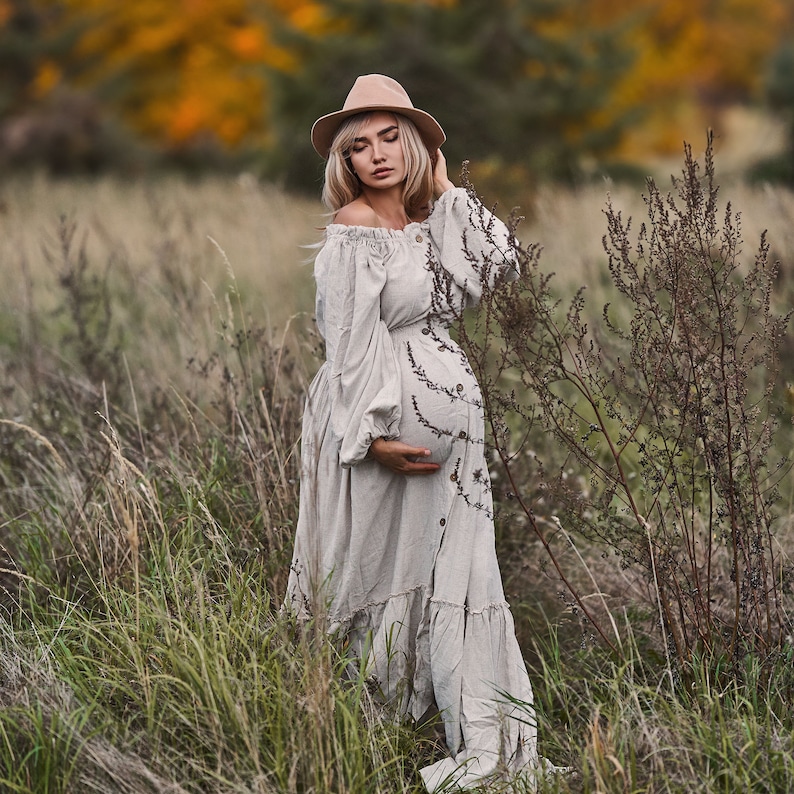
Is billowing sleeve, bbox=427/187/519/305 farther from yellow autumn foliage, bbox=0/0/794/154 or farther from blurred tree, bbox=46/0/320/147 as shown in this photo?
blurred tree, bbox=46/0/320/147

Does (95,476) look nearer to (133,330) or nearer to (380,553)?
(380,553)

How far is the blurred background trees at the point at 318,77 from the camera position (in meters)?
14.1

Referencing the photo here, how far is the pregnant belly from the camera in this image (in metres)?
2.86

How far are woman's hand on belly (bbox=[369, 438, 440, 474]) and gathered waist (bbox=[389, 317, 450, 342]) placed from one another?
0.33m

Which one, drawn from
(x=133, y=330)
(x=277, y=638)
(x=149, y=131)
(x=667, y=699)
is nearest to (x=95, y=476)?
(x=277, y=638)

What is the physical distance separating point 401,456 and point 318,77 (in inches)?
507

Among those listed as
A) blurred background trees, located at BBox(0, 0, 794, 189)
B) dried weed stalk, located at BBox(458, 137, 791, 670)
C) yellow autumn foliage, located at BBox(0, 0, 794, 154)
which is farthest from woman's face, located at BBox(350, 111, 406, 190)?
yellow autumn foliage, located at BBox(0, 0, 794, 154)

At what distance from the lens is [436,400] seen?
287cm

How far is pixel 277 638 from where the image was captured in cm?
302

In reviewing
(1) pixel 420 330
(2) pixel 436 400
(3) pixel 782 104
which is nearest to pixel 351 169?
(1) pixel 420 330

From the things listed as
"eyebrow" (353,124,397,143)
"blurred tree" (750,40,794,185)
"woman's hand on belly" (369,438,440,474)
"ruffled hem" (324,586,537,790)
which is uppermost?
"blurred tree" (750,40,794,185)

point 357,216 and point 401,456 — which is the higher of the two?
point 357,216

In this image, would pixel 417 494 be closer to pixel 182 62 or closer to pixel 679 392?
pixel 679 392

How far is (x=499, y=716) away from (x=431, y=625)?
33 centimetres
